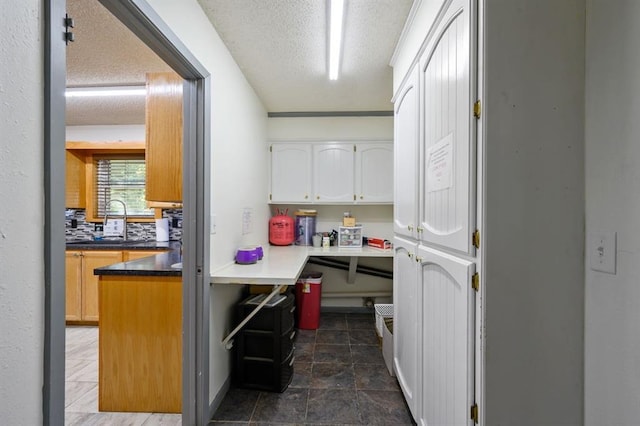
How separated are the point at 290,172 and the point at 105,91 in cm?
200

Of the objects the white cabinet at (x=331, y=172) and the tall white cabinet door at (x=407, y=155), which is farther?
the white cabinet at (x=331, y=172)

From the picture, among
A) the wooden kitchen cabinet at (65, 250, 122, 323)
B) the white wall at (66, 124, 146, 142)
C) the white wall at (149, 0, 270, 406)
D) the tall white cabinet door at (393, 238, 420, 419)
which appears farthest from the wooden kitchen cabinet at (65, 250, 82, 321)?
the tall white cabinet door at (393, 238, 420, 419)

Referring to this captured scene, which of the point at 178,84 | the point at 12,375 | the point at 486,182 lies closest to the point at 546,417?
the point at 486,182

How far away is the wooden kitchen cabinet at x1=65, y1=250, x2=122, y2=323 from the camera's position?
122 inches

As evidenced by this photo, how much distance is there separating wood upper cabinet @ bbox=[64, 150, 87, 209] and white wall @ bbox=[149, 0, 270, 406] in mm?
2664

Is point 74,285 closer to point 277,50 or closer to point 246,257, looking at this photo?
point 246,257

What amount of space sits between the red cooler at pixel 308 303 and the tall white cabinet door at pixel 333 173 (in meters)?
0.98

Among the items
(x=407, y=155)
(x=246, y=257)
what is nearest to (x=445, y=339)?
(x=407, y=155)

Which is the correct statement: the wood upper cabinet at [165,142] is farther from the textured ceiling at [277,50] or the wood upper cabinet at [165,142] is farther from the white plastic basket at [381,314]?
the white plastic basket at [381,314]

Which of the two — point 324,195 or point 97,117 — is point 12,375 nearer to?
point 324,195

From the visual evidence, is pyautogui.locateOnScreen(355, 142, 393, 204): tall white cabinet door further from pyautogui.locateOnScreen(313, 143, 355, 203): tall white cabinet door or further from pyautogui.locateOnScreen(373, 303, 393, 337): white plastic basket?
pyautogui.locateOnScreen(373, 303, 393, 337): white plastic basket

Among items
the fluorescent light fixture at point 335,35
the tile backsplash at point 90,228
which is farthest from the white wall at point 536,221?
the tile backsplash at point 90,228

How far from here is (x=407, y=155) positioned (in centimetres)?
178

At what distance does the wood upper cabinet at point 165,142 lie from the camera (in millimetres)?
1777
